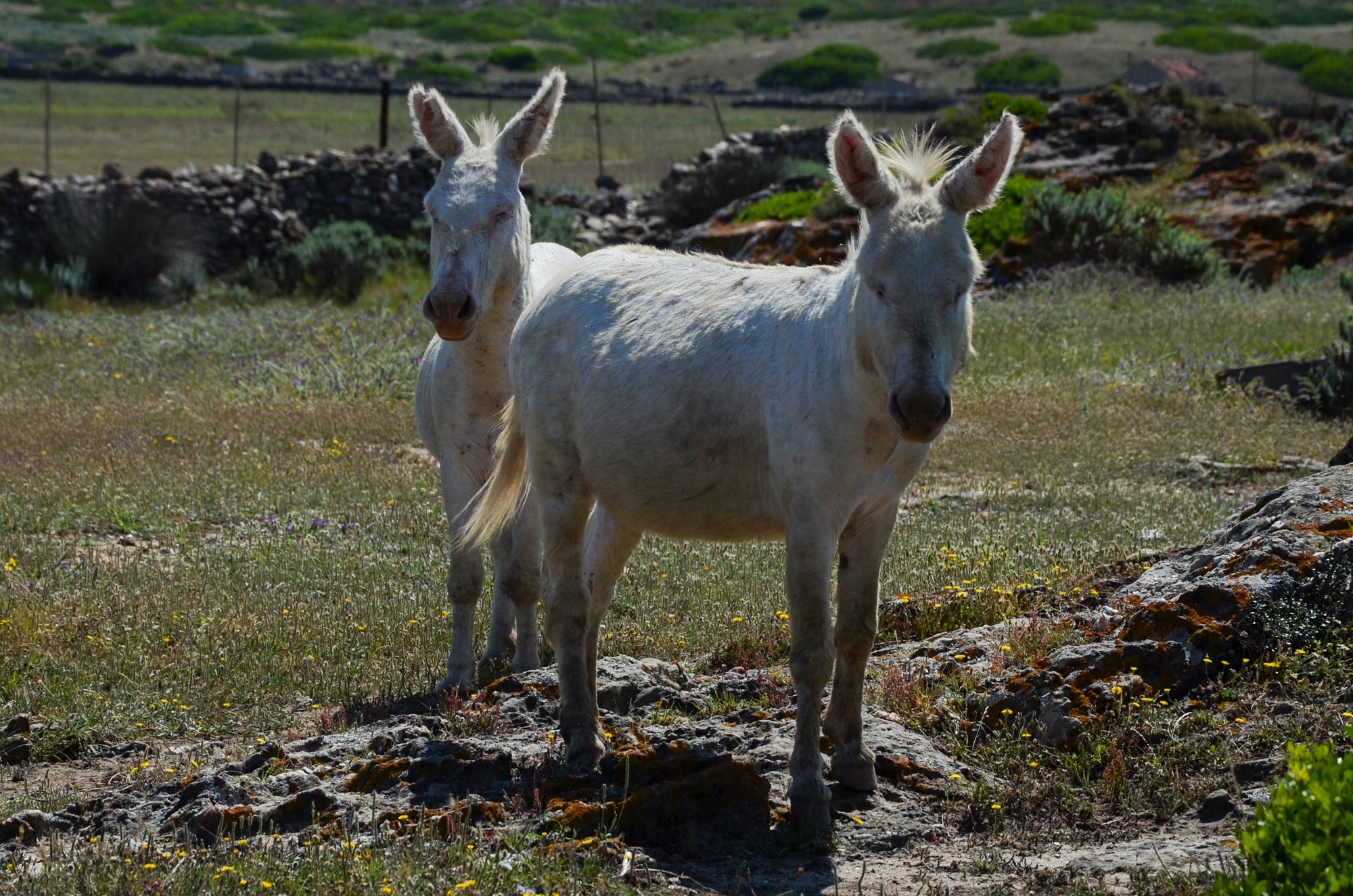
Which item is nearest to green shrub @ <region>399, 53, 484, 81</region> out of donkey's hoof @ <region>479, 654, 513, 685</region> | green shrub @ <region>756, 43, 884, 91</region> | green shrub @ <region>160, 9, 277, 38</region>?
green shrub @ <region>756, 43, 884, 91</region>

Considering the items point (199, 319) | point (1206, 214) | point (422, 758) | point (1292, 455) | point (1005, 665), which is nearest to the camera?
point (422, 758)

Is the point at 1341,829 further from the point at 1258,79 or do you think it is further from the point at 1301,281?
the point at 1258,79

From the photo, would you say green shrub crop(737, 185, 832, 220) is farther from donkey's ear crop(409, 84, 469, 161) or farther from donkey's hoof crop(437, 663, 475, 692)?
donkey's hoof crop(437, 663, 475, 692)

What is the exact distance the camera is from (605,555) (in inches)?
231

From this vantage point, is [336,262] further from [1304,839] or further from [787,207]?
[1304,839]

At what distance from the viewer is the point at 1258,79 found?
65.7m

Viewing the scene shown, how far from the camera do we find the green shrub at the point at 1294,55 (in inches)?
2724

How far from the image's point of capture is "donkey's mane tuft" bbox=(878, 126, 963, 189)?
4613 mm

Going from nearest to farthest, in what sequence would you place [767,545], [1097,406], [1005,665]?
[1005,665], [767,545], [1097,406]

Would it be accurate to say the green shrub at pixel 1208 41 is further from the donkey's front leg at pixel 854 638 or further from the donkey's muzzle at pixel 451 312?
the donkey's front leg at pixel 854 638

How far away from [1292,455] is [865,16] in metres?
104

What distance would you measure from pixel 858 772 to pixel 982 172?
86.2 inches

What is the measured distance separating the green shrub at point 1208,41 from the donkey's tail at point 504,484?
78.5 meters

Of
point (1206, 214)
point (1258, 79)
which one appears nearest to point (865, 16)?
point (1258, 79)
